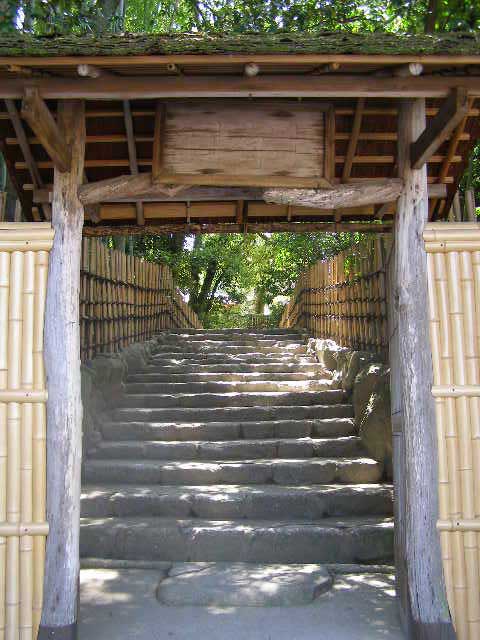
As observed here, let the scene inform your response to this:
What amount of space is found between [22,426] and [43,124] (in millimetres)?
1758

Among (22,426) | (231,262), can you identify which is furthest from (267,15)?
(231,262)

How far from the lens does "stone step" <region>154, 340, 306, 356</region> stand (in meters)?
10.7

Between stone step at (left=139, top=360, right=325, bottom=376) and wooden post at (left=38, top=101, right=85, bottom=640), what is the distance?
5.57 metres

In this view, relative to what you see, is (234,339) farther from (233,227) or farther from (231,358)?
(233,227)

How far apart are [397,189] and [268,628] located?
299cm

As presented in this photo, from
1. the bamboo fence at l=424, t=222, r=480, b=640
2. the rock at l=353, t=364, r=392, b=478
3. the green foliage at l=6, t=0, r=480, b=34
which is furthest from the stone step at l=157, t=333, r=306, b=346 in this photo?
the bamboo fence at l=424, t=222, r=480, b=640

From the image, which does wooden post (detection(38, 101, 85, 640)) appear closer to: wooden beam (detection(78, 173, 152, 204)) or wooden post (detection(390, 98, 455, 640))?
wooden beam (detection(78, 173, 152, 204))

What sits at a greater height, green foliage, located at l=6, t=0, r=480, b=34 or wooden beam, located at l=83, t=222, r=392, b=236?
green foliage, located at l=6, t=0, r=480, b=34

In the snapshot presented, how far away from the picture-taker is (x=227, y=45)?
10.7 feet

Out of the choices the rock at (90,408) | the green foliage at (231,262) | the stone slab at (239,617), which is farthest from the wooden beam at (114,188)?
the green foliage at (231,262)

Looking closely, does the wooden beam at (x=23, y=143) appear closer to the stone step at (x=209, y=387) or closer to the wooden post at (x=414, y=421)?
the wooden post at (x=414, y=421)

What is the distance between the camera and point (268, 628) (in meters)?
4.02

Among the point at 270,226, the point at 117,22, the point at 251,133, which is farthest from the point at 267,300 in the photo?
the point at 251,133

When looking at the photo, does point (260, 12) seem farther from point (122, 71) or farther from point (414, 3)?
point (122, 71)
